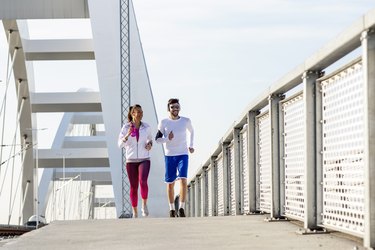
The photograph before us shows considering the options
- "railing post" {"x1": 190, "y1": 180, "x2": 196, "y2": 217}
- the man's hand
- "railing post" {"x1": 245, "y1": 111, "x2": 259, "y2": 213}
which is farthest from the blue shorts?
"railing post" {"x1": 190, "y1": 180, "x2": 196, "y2": 217}

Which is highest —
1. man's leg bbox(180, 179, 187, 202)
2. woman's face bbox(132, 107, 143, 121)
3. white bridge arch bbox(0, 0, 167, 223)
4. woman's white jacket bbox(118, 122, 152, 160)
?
white bridge arch bbox(0, 0, 167, 223)

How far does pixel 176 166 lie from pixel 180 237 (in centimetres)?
518

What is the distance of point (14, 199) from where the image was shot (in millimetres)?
50844

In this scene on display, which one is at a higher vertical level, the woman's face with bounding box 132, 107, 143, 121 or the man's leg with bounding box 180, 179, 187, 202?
the woman's face with bounding box 132, 107, 143, 121

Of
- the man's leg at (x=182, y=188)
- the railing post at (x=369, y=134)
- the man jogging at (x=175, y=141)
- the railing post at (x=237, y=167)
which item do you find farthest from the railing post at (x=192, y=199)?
the railing post at (x=369, y=134)

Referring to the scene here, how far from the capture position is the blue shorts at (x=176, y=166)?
1323 centimetres

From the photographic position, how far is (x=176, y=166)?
43.7 ft

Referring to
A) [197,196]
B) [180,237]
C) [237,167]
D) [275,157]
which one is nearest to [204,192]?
[197,196]

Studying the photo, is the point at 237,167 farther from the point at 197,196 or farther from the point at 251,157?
the point at 197,196

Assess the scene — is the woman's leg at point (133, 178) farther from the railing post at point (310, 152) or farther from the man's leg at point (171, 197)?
the railing post at point (310, 152)

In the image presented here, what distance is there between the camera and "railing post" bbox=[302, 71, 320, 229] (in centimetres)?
803

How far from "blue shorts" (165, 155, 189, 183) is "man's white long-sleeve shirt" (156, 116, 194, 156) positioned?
0.08 metres

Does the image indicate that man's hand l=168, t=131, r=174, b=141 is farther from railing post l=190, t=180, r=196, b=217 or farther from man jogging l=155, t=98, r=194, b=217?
railing post l=190, t=180, r=196, b=217

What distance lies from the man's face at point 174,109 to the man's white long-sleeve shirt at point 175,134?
3.6 inches
